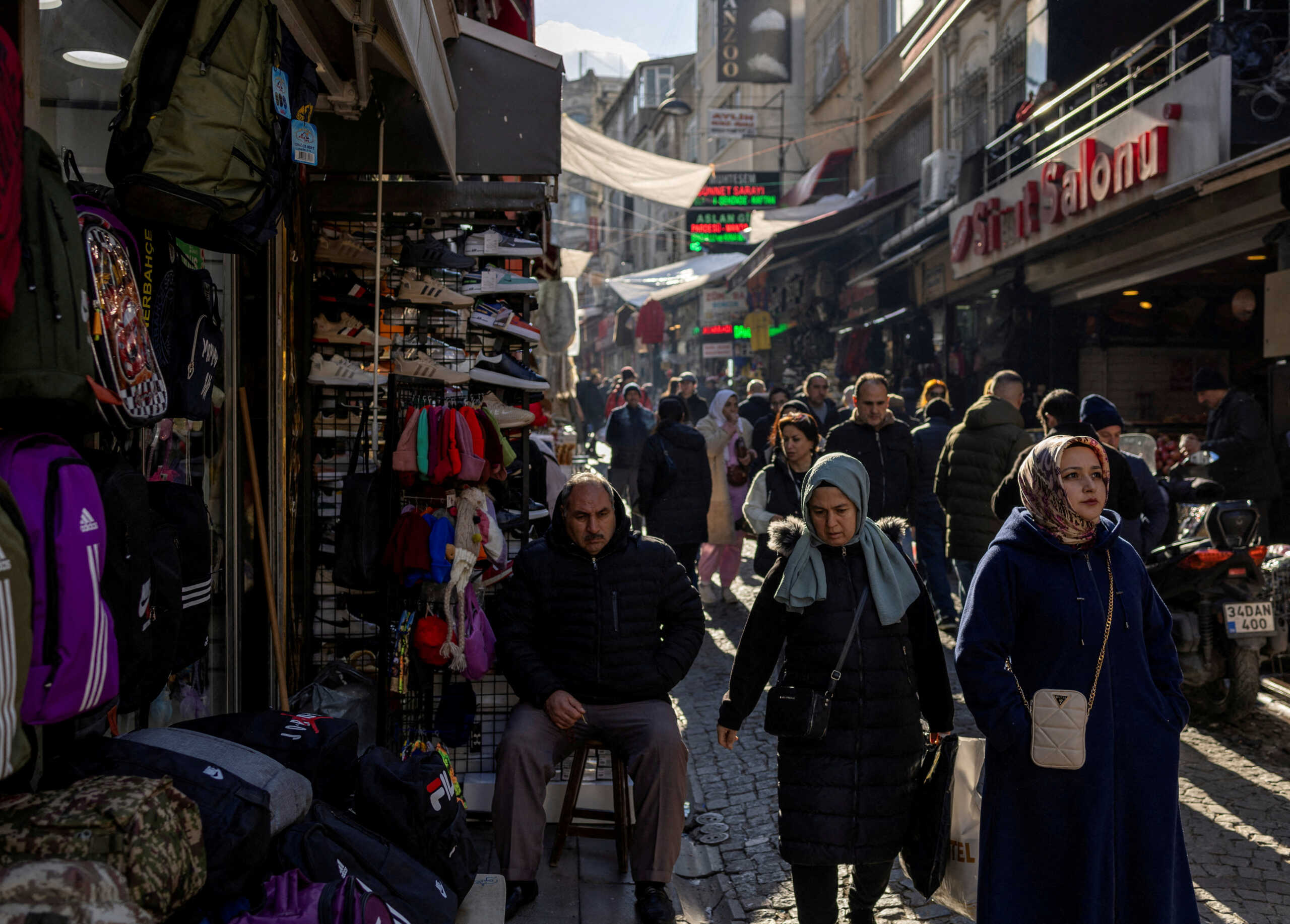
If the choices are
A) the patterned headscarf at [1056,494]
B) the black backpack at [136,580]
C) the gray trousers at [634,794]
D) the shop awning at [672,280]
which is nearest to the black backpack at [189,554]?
the black backpack at [136,580]

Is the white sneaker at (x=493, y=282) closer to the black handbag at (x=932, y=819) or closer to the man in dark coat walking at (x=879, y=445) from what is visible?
the man in dark coat walking at (x=879, y=445)

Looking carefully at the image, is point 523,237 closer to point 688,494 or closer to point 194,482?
point 194,482

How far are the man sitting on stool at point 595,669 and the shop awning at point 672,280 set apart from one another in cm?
1669

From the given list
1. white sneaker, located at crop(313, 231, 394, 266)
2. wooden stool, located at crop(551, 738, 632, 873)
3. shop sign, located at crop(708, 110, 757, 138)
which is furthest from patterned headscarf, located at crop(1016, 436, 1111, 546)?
shop sign, located at crop(708, 110, 757, 138)

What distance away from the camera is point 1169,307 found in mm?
13070

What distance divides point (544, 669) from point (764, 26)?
2170 centimetres

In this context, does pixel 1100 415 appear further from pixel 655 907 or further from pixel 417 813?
pixel 417 813

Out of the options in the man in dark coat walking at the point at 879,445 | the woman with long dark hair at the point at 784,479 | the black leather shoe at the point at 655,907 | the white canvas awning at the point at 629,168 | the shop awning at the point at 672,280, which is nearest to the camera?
the black leather shoe at the point at 655,907

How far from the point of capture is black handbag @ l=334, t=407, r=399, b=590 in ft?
14.7

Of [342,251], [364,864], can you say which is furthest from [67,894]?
[342,251]

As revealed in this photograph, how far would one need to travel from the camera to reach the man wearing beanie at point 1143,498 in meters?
6.26

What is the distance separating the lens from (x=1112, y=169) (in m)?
10.4

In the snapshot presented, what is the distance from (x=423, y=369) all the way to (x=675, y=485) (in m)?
3.80

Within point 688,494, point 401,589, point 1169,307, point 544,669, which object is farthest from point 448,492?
point 1169,307
